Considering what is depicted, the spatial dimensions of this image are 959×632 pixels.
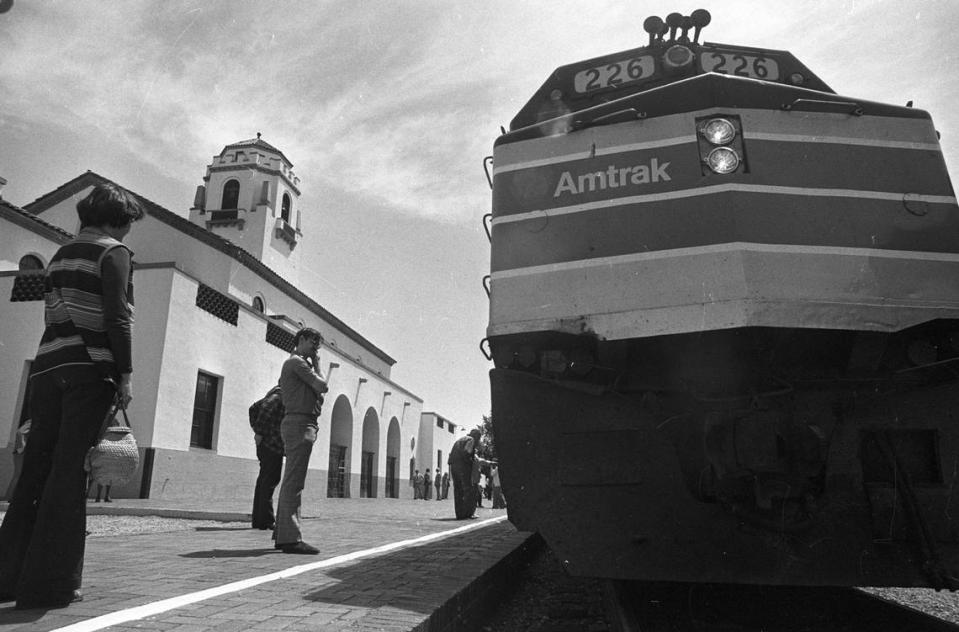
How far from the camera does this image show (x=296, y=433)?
4.71m

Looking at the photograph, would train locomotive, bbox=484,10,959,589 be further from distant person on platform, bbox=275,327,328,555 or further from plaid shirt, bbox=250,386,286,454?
plaid shirt, bbox=250,386,286,454

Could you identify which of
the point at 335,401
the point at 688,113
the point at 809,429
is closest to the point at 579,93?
the point at 688,113

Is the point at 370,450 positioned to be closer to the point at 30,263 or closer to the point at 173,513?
the point at 30,263

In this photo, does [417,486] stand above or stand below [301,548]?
above

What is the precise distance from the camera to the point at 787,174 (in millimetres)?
3092

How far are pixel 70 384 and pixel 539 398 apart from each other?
6.64 feet

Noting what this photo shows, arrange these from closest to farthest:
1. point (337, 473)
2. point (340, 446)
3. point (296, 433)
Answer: point (296, 433) < point (337, 473) < point (340, 446)

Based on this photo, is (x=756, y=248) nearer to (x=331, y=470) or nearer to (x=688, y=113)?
(x=688, y=113)

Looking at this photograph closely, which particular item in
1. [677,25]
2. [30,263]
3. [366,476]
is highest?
[30,263]

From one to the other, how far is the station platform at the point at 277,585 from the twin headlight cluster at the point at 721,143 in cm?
243

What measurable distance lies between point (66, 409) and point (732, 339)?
2.81 meters

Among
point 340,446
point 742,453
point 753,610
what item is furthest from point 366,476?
point 742,453

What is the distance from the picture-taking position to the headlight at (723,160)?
313 centimetres

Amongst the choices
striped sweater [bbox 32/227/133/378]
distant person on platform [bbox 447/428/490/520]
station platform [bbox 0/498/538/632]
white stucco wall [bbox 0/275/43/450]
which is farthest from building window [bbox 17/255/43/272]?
striped sweater [bbox 32/227/133/378]
